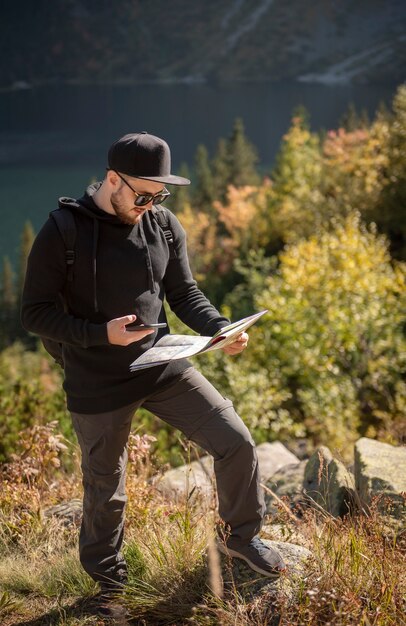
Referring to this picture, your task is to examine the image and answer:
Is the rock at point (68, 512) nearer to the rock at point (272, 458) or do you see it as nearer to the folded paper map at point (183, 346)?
the folded paper map at point (183, 346)

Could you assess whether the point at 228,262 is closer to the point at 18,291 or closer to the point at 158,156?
the point at 18,291

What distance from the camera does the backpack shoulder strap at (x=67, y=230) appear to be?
2916 millimetres

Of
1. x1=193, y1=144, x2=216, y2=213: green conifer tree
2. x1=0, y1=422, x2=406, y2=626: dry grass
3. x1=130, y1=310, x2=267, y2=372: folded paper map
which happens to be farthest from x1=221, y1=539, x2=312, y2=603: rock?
x1=193, y1=144, x2=216, y2=213: green conifer tree

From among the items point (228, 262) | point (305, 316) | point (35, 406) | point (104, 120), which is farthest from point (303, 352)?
point (104, 120)

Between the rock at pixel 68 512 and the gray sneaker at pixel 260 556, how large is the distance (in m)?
1.29

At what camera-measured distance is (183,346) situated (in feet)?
9.86

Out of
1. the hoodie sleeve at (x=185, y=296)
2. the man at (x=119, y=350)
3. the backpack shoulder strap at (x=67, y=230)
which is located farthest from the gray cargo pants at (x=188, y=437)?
the backpack shoulder strap at (x=67, y=230)

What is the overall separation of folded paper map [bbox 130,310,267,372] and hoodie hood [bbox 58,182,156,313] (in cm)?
27

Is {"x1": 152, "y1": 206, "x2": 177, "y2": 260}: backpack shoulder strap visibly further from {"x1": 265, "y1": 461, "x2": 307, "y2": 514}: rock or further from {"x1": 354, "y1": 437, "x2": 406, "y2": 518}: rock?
{"x1": 265, "y1": 461, "x2": 307, "y2": 514}: rock

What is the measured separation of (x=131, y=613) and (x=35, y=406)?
5.22 m

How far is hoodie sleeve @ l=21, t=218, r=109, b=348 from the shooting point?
9.53 feet

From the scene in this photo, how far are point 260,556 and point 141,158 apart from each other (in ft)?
5.97

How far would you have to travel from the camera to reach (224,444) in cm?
310

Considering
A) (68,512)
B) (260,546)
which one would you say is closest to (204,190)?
(68,512)
